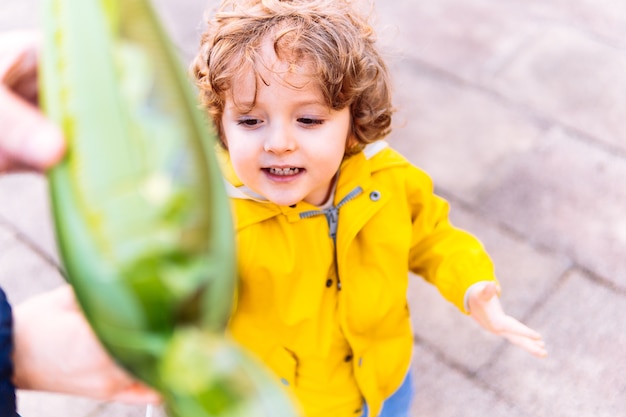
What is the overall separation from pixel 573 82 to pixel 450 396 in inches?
66.6

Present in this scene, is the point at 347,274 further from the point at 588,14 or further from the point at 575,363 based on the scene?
the point at 588,14

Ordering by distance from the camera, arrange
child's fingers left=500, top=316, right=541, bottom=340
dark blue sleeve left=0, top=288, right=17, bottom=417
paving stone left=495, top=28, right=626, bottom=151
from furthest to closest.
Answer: paving stone left=495, top=28, right=626, bottom=151 < child's fingers left=500, top=316, right=541, bottom=340 < dark blue sleeve left=0, top=288, right=17, bottom=417

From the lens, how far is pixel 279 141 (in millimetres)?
1531

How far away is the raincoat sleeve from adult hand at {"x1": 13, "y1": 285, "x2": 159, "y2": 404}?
0.82m

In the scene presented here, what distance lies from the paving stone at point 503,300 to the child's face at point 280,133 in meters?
1.27

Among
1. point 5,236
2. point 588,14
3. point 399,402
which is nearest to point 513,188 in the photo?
point 588,14

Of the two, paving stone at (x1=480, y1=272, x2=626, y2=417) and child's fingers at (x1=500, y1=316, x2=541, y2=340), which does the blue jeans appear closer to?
child's fingers at (x1=500, y1=316, x2=541, y2=340)

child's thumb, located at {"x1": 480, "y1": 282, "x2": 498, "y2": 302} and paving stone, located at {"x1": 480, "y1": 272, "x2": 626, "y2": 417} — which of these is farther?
paving stone, located at {"x1": 480, "y1": 272, "x2": 626, "y2": 417}

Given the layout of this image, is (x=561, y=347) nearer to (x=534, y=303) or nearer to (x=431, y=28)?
(x=534, y=303)

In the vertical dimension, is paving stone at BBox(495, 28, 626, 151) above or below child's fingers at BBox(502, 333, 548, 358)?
below

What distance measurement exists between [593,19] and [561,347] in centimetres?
193

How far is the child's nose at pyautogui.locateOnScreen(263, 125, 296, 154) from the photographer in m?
1.53

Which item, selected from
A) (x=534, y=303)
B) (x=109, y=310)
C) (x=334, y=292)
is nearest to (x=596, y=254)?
(x=534, y=303)

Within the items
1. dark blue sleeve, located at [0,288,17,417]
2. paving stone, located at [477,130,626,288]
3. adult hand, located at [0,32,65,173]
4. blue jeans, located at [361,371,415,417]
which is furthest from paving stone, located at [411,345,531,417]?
adult hand, located at [0,32,65,173]
